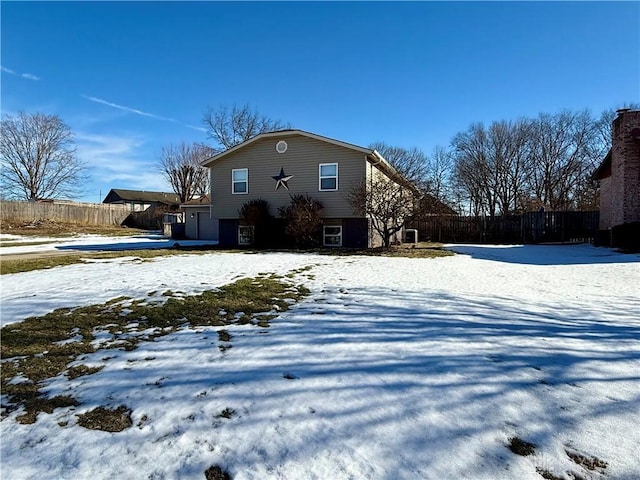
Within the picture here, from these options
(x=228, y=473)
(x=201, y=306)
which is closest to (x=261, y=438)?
(x=228, y=473)

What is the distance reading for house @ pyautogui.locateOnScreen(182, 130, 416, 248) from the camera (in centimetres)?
1582

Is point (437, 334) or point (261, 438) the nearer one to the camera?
point (261, 438)

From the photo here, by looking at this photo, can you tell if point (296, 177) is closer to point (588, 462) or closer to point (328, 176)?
point (328, 176)

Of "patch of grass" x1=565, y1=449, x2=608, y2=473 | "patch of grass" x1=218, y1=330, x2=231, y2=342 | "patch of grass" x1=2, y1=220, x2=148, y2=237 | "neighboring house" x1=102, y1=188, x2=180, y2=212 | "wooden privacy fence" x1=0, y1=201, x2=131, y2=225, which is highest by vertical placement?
"neighboring house" x1=102, y1=188, x2=180, y2=212

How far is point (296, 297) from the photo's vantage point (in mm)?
6141

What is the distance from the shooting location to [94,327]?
4559 millimetres

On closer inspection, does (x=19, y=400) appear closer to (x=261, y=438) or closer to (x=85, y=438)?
(x=85, y=438)

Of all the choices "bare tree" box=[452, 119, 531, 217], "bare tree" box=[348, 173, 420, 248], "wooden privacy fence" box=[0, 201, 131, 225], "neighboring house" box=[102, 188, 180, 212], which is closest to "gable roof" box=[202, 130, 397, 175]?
"bare tree" box=[348, 173, 420, 248]

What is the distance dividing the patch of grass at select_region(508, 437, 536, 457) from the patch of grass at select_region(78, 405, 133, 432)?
2.55m

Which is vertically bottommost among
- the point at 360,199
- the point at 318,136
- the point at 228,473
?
the point at 228,473

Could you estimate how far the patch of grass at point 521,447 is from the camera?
2.18 metres

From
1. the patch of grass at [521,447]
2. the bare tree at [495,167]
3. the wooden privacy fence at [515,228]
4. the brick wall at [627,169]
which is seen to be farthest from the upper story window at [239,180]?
the bare tree at [495,167]

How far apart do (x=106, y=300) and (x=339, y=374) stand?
4510 mm

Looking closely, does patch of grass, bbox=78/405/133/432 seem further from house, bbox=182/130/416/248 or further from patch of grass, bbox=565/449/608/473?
house, bbox=182/130/416/248
